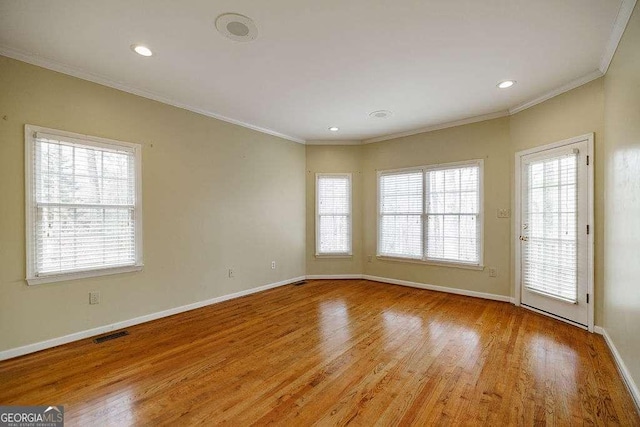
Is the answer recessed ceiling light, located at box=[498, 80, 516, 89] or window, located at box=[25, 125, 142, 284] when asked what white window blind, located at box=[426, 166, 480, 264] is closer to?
recessed ceiling light, located at box=[498, 80, 516, 89]

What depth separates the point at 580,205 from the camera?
314 centimetres

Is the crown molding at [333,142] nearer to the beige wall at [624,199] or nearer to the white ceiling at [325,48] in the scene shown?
the white ceiling at [325,48]

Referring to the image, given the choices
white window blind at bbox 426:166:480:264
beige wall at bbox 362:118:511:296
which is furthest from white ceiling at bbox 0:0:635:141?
white window blind at bbox 426:166:480:264

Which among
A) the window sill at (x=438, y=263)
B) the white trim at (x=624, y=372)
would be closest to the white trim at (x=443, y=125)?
the window sill at (x=438, y=263)

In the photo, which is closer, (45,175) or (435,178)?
(45,175)

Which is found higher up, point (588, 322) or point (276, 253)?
point (276, 253)

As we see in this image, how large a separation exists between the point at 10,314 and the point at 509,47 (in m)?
4.98

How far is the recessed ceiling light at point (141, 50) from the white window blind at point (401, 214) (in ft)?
13.0

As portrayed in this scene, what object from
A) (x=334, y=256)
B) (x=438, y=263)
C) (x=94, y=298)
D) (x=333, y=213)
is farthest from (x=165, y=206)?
(x=438, y=263)

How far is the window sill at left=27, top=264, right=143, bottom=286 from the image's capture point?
2666 millimetres

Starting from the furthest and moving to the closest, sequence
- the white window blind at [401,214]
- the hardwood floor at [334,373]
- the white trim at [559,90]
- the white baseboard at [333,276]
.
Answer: the white baseboard at [333,276]
the white window blind at [401,214]
the white trim at [559,90]
the hardwood floor at [334,373]

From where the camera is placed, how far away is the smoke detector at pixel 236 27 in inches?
84.2

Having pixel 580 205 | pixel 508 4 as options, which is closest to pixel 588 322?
pixel 580 205

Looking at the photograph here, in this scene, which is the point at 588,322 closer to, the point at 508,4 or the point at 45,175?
the point at 508,4
